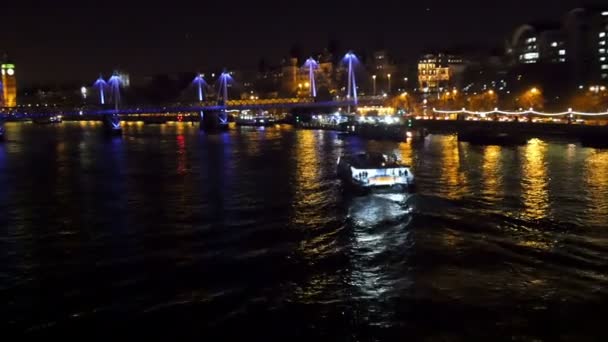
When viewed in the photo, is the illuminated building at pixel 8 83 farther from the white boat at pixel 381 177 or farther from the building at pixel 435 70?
the white boat at pixel 381 177

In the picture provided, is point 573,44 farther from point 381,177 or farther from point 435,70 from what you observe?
point 381,177

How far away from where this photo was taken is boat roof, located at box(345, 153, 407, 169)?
16.5 meters

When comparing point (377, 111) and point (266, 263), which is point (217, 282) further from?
point (377, 111)

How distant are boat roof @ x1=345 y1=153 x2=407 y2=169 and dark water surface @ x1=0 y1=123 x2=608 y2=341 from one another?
100cm

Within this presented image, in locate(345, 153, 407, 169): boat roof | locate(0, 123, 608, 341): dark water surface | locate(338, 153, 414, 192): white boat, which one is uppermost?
locate(345, 153, 407, 169): boat roof

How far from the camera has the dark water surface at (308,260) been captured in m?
7.30

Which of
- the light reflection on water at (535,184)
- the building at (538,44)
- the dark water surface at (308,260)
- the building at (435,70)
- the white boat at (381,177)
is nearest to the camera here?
the dark water surface at (308,260)

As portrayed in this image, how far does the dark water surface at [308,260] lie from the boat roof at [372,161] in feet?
3.29

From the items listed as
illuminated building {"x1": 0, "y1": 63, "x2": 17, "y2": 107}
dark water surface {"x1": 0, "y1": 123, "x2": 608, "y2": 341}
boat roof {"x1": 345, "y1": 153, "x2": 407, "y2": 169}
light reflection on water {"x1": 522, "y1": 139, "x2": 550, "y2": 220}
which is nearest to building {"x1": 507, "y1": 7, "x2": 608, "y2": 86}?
light reflection on water {"x1": 522, "y1": 139, "x2": 550, "y2": 220}

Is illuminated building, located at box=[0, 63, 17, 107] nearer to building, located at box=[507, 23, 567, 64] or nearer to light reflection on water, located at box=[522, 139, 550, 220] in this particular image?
building, located at box=[507, 23, 567, 64]

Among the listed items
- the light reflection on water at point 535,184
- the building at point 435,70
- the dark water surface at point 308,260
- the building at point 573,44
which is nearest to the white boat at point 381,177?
the dark water surface at point 308,260

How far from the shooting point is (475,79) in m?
73.4

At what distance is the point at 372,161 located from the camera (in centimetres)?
1717

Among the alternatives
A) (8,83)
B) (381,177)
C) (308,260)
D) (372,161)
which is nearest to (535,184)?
(372,161)
